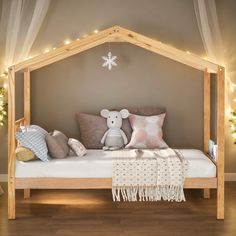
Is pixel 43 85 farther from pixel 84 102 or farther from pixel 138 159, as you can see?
pixel 138 159

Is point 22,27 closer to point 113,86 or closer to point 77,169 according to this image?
point 113,86

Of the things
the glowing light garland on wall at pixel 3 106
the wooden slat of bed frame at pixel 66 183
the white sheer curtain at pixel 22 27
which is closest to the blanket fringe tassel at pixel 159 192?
the wooden slat of bed frame at pixel 66 183

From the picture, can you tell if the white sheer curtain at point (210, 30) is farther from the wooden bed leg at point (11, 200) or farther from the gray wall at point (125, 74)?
the wooden bed leg at point (11, 200)

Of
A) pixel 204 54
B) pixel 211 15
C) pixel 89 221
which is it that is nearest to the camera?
pixel 89 221

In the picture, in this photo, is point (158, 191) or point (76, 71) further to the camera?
point (76, 71)

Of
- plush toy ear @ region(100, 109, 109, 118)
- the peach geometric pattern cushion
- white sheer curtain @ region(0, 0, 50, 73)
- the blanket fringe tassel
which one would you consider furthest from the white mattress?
white sheer curtain @ region(0, 0, 50, 73)

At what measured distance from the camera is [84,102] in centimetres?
555

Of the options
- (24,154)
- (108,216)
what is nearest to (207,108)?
(108,216)

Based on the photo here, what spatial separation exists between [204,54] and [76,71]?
4.75 ft

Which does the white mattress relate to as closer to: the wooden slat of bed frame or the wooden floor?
the wooden slat of bed frame

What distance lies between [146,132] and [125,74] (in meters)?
0.77

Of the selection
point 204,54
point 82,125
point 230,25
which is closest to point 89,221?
point 82,125

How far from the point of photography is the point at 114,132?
5227 mm

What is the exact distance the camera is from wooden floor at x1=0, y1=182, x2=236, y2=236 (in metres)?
3.97
